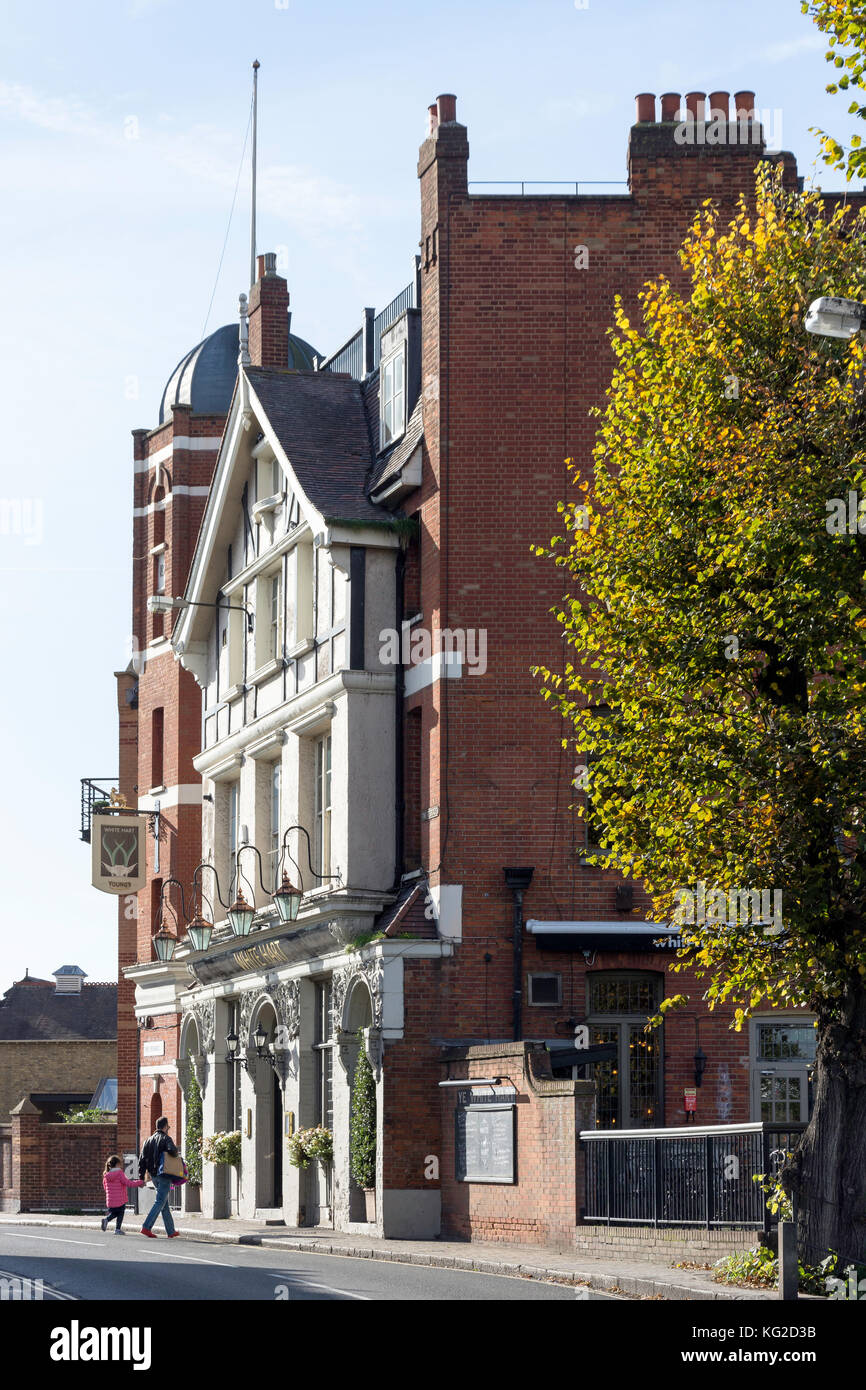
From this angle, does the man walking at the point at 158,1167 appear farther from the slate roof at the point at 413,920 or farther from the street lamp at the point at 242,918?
the street lamp at the point at 242,918

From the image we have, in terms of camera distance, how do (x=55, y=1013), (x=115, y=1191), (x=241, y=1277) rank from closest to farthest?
(x=241, y=1277) → (x=115, y=1191) → (x=55, y=1013)

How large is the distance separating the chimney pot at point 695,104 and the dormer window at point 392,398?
19.0 ft

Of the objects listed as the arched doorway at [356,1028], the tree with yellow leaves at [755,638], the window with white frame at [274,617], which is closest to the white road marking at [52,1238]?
the arched doorway at [356,1028]

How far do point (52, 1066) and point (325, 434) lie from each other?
4537 cm

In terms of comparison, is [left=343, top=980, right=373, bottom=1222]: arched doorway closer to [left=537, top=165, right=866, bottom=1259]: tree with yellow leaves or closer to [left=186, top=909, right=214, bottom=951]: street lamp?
[left=186, top=909, right=214, bottom=951]: street lamp

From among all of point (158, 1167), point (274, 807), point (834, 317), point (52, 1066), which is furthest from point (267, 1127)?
point (52, 1066)

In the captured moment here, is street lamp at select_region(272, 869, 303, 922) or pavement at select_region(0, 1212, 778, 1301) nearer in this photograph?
pavement at select_region(0, 1212, 778, 1301)

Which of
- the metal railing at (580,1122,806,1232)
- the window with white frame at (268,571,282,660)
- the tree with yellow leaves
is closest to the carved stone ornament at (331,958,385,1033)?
the metal railing at (580,1122,806,1232)

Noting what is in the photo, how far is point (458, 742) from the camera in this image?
29.7 m

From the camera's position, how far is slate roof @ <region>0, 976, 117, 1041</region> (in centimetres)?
8469

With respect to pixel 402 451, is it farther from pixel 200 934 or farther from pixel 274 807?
pixel 200 934

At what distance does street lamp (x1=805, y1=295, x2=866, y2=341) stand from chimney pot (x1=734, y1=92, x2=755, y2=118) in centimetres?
1635
